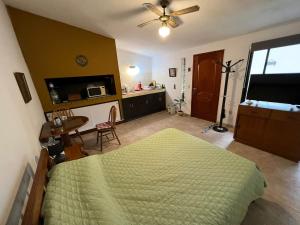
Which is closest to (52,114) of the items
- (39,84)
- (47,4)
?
(39,84)

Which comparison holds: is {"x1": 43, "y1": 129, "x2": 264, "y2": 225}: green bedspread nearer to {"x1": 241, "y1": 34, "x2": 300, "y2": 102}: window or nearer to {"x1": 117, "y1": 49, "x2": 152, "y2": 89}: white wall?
{"x1": 241, "y1": 34, "x2": 300, "y2": 102}: window

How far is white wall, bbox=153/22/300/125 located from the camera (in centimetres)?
246

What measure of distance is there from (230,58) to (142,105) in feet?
9.15

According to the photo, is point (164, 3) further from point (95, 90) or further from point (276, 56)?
point (95, 90)

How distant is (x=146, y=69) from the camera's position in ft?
17.2

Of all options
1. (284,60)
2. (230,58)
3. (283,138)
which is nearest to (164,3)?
(230,58)

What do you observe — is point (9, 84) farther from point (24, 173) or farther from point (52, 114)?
point (52, 114)

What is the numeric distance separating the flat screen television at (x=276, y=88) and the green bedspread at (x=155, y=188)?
A: 1.74 m

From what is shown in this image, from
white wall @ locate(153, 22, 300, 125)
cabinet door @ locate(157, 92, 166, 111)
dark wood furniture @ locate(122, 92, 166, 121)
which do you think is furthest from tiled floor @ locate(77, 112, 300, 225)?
cabinet door @ locate(157, 92, 166, 111)

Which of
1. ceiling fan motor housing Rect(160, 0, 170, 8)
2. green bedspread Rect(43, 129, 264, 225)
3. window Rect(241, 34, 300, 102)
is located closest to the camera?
green bedspread Rect(43, 129, 264, 225)

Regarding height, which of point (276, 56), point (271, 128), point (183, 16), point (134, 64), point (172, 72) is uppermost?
point (183, 16)

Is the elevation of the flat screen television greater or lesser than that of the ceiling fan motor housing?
lesser

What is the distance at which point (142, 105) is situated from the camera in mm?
4527

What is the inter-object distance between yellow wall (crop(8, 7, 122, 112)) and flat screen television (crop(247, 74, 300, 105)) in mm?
3413
